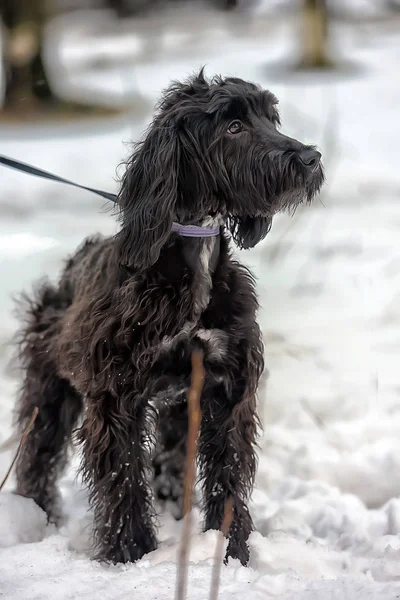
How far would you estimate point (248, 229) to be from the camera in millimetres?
3396

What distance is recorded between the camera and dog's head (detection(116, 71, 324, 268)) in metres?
3.05

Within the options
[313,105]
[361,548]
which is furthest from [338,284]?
[313,105]

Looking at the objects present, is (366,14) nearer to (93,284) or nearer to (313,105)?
(313,105)

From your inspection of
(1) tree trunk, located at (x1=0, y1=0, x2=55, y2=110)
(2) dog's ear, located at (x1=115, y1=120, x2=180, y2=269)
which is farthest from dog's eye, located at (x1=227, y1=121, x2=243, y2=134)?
(1) tree trunk, located at (x1=0, y1=0, x2=55, y2=110)

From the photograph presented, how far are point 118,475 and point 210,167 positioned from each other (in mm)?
1256

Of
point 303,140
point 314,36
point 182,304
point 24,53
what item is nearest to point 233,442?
point 182,304

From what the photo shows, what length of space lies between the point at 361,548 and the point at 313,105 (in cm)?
774

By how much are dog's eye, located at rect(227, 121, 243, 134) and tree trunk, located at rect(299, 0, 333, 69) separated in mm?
9381

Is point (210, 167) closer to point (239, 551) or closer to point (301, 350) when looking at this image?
point (239, 551)

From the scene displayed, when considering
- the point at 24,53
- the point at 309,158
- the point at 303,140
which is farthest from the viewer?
the point at 24,53

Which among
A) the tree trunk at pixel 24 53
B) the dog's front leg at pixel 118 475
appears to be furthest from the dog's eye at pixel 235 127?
the tree trunk at pixel 24 53

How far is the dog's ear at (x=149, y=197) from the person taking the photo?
9.91 feet

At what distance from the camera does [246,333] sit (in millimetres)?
3145

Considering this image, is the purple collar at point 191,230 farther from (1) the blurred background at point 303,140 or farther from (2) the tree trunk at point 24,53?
(2) the tree trunk at point 24,53
